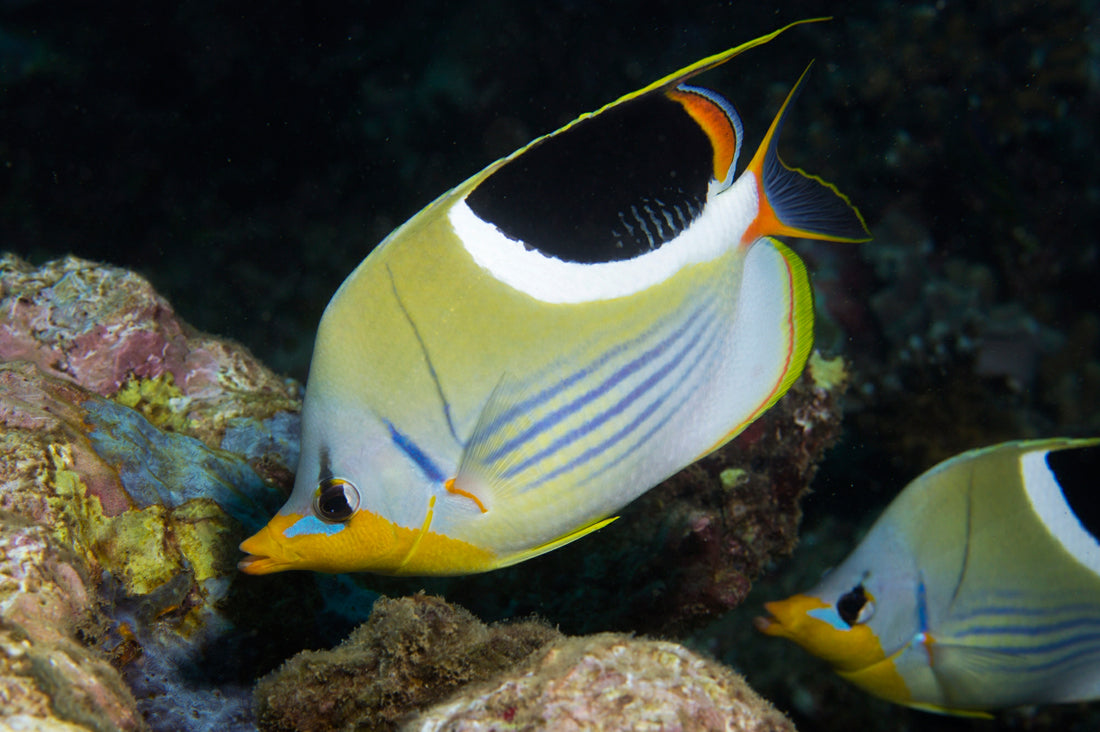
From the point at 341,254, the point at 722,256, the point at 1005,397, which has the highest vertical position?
the point at 341,254

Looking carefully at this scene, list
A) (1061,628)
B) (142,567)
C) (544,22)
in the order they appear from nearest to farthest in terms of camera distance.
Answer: (142,567) < (1061,628) < (544,22)

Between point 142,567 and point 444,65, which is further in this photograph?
point 444,65

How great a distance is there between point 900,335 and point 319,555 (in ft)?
14.5

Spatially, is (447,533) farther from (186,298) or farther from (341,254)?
(186,298)

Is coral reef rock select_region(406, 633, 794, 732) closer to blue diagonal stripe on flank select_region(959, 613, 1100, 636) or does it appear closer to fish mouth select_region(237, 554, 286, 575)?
fish mouth select_region(237, 554, 286, 575)

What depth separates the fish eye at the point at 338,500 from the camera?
133 centimetres

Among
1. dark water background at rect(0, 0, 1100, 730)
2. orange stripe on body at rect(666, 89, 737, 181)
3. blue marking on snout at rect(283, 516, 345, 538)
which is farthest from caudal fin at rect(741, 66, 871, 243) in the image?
dark water background at rect(0, 0, 1100, 730)

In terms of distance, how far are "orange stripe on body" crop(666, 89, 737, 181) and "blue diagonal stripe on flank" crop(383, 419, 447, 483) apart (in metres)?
0.97

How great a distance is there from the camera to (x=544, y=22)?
5512 millimetres

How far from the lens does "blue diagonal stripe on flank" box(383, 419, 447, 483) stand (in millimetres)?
1323

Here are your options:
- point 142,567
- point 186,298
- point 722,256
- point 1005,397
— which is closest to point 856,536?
point 1005,397

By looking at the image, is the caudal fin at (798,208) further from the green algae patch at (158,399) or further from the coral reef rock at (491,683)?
the green algae patch at (158,399)

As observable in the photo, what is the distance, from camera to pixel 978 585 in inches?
95.0

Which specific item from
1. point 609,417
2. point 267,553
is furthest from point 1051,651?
point 267,553
